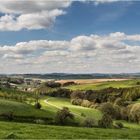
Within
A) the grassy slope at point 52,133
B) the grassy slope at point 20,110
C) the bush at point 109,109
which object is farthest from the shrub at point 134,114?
the grassy slope at point 52,133

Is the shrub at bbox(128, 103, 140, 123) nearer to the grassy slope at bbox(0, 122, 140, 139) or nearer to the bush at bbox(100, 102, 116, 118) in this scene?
the bush at bbox(100, 102, 116, 118)

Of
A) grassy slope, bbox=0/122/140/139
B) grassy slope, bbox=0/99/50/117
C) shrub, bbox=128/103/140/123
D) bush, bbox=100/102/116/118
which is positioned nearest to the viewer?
grassy slope, bbox=0/122/140/139

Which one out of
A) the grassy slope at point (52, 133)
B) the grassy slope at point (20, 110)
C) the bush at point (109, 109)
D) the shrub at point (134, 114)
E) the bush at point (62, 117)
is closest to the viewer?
the grassy slope at point (52, 133)

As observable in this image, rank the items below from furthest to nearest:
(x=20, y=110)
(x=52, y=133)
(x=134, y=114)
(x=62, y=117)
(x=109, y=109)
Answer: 1. (x=109, y=109)
2. (x=134, y=114)
3. (x=20, y=110)
4. (x=62, y=117)
5. (x=52, y=133)

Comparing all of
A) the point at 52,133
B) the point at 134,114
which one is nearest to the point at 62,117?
the point at 134,114

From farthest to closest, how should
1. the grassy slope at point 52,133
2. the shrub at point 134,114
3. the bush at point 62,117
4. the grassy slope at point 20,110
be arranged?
the shrub at point 134,114
the grassy slope at point 20,110
the bush at point 62,117
the grassy slope at point 52,133

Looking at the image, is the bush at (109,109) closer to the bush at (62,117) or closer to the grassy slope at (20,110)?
the grassy slope at (20,110)

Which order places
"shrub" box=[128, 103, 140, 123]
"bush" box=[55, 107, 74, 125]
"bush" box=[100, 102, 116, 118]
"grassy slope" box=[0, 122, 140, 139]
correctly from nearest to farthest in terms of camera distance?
"grassy slope" box=[0, 122, 140, 139], "bush" box=[55, 107, 74, 125], "shrub" box=[128, 103, 140, 123], "bush" box=[100, 102, 116, 118]

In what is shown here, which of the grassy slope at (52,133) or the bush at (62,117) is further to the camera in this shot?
the bush at (62,117)

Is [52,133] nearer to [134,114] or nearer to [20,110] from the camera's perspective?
[20,110]

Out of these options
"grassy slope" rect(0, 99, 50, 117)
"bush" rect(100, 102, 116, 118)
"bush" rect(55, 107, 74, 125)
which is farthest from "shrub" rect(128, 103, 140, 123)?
"bush" rect(55, 107, 74, 125)

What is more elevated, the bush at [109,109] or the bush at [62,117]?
the bush at [62,117]

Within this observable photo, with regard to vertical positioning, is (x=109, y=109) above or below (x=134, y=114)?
above

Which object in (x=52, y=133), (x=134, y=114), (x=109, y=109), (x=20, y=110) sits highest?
(x=52, y=133)
